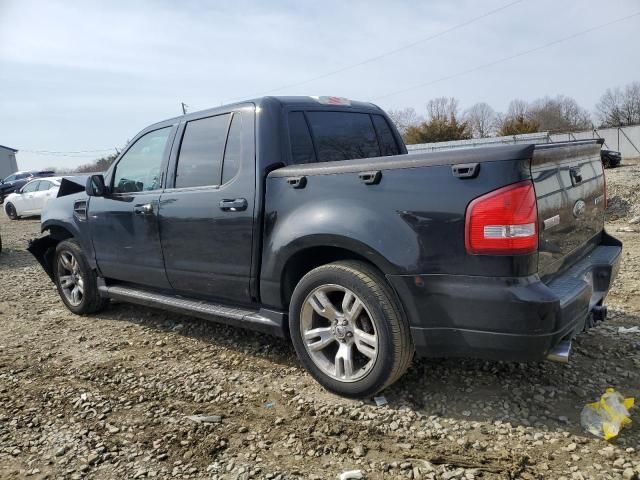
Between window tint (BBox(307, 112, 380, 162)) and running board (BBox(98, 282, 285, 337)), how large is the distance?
1212 millimetres

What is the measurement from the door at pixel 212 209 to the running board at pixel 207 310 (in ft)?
0.29

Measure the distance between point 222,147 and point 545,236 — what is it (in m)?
2.30

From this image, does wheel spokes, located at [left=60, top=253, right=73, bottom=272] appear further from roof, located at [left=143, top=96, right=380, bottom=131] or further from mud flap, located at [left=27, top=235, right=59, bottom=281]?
roof, located at [left=143, top=96, right=380, bottom=131]

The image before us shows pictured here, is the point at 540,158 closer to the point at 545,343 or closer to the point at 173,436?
the point at 545,343

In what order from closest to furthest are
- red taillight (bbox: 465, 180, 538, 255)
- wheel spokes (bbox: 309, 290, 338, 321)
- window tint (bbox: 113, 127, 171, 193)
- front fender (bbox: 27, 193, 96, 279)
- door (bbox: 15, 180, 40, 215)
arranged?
red taillight (bbox: 465, 180, 538, 255), wheel spokes (bbox: 309, 290, 338, 321), window tint (bbox: 113, 127, 171, 193), front fender (bbox: 27, 193, 96, 279), door (bbox: 15, 180, 40, 215)

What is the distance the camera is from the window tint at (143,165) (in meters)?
4.21

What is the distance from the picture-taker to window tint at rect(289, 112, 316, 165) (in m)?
3.50

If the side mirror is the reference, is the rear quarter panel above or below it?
below

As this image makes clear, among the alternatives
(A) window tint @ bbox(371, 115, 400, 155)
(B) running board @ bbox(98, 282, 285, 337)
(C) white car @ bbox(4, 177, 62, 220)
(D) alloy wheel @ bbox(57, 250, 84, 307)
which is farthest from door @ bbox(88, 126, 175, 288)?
(C) white car @ bbox(4, 177, 62, 220)

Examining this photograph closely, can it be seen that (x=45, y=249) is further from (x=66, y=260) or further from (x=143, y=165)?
(x=143, y=165)

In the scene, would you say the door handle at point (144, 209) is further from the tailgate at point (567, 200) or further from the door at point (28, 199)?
the door at point (28, 199)

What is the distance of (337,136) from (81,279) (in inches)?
125

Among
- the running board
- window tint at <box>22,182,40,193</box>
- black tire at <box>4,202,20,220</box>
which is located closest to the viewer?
the running board

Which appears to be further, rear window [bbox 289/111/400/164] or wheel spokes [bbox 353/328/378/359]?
rear window [bbox 289/111/400/164]
